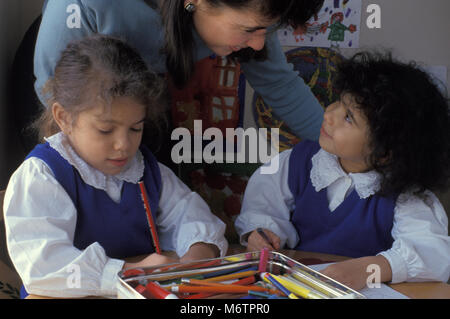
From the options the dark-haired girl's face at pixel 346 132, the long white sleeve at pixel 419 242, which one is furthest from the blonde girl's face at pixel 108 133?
the long white sleeve at pixel 419 242

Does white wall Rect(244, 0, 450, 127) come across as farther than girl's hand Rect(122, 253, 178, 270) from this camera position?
Yes

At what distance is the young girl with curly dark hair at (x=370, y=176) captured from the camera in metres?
1.08

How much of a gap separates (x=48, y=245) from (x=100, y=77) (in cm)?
34

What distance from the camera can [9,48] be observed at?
173cm

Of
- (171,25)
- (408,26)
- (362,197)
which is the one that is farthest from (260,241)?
(408,26)

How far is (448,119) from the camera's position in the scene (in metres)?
1.15

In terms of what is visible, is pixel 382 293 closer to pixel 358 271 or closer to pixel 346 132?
pixel 358 271

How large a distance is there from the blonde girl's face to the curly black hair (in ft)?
1.56

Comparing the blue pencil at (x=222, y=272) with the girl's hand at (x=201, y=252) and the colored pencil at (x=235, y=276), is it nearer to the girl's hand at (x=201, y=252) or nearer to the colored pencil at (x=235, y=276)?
the colored pencil at (x=235, y=276)


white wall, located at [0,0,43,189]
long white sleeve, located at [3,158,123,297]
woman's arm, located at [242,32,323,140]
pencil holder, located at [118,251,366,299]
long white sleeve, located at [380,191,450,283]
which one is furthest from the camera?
white wall, located at [0,0,43,189]

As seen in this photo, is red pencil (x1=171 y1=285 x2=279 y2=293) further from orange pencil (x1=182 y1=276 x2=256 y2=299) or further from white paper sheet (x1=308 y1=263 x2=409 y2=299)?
white paper sheet (x1=308 y1=263 x2=409 y2=299)

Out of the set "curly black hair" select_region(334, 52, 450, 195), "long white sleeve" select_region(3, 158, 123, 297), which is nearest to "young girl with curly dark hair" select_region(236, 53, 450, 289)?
"curly black hair" select_region(334, 52, 450, 195)

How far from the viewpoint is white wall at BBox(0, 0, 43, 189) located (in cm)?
167

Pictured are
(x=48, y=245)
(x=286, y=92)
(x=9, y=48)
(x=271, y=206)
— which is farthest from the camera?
(x=9, y=48)
